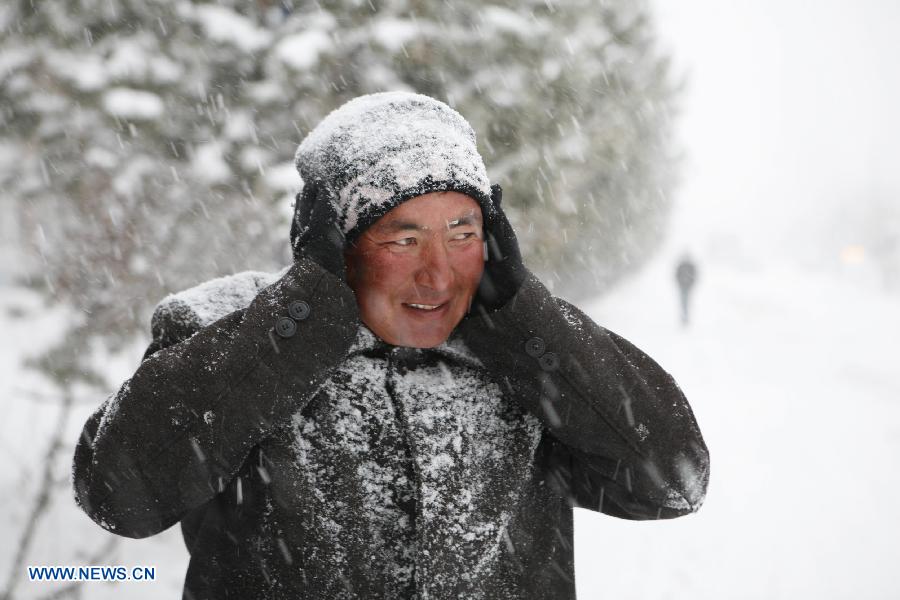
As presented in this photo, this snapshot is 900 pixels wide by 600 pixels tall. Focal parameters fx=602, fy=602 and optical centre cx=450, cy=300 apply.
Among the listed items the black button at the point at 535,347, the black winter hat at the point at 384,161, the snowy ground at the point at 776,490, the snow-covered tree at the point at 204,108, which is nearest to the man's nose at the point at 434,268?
the black winter hat at the point at 384,161

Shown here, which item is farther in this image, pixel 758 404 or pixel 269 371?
pixel 758 404

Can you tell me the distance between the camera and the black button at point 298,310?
4.09 feet

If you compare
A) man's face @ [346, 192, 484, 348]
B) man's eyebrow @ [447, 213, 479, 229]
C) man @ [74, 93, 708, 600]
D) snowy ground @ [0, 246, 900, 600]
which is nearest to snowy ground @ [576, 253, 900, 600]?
snowy ground @ [0, 246, 900, 600]

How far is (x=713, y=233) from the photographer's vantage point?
63.2 meters

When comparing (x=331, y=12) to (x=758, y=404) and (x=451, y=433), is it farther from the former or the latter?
(x=758, y=404)

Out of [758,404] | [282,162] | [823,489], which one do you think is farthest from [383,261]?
[758,404]

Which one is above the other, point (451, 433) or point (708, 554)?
Answer: point (708, 554)

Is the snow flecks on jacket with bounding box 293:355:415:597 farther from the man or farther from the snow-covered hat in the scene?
the snow-covered hat

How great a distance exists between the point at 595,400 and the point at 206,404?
83 centimetres

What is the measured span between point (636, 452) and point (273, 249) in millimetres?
3095

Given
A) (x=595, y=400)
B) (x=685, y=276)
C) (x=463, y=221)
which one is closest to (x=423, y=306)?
(x=463, y=221)

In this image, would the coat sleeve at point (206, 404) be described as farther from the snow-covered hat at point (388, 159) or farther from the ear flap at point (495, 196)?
the ear flap at point (495, 196)

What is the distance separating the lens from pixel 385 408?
1366 mm

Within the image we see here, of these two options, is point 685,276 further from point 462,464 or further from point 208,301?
point 208,301
